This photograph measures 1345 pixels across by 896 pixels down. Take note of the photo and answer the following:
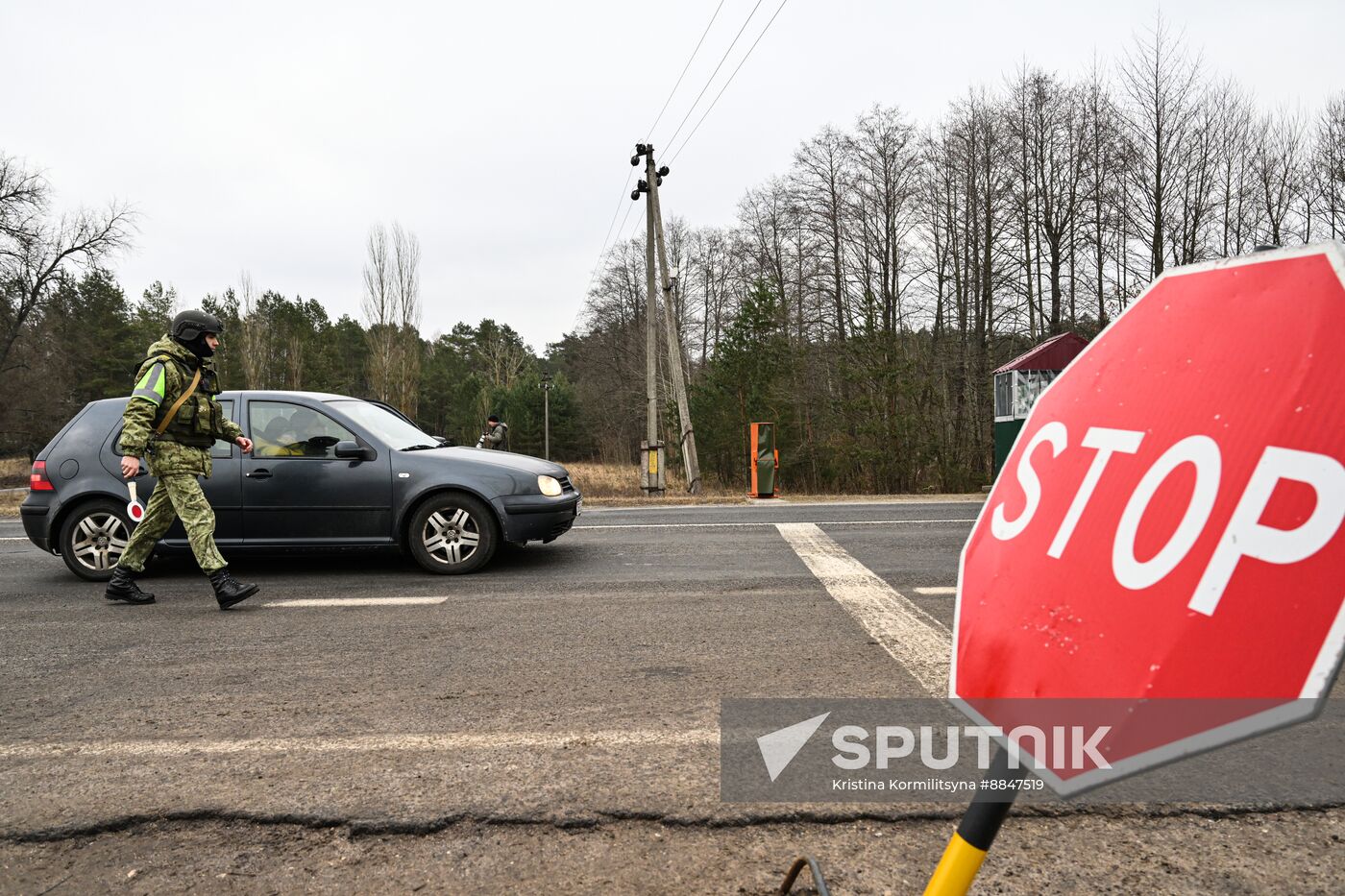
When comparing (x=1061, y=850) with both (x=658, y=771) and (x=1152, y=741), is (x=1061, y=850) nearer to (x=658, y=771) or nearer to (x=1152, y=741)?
(x=658, y=771)

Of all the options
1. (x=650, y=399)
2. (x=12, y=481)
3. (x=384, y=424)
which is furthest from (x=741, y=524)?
(x=12, y=481)

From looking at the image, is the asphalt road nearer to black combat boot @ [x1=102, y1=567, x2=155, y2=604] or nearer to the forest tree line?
black combat boot @ [x1=102, y1=567, x2=155, y2=604]

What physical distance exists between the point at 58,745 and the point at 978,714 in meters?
3.58

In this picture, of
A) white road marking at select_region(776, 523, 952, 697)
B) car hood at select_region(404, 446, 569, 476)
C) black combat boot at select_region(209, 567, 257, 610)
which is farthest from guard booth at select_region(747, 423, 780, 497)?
black combat boot at select_region(209, 567, 257, 610)

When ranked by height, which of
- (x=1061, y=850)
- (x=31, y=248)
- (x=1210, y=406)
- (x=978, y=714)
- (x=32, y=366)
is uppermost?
(x=31, y=248)

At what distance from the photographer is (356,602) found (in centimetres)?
606

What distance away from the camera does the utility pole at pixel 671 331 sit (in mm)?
19188

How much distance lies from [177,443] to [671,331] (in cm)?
1433

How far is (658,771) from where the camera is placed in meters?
2.95

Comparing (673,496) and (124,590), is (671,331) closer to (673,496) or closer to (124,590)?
(673,496)

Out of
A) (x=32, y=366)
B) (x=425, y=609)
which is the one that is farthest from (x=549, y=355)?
(x=425, y=609)

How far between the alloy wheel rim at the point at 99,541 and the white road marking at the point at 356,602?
1937mm

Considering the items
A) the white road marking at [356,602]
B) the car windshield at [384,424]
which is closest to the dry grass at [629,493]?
the car windshield at [384,424]

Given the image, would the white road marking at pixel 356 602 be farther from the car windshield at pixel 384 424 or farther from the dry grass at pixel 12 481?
the dry grass at pixel 12 481
